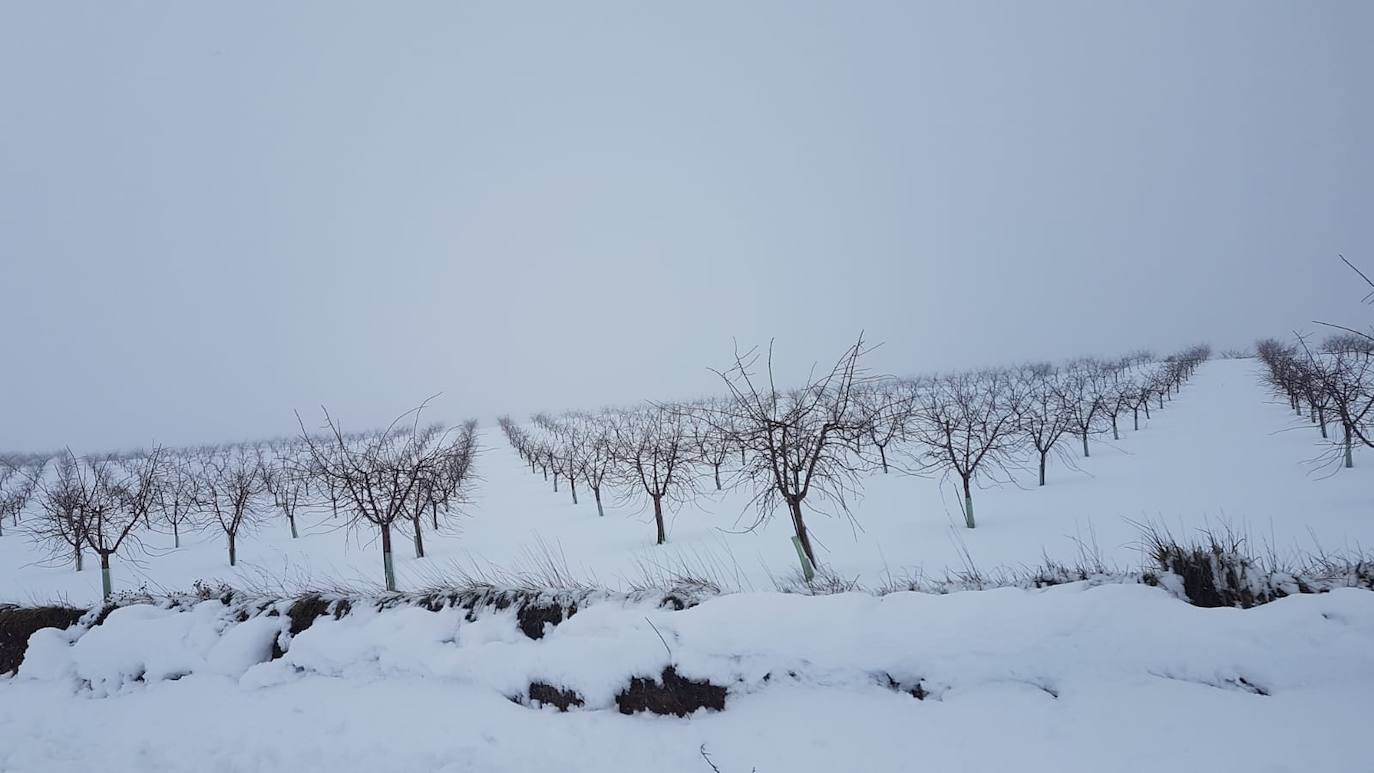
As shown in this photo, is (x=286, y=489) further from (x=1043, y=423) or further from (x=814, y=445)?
(x=1043, y=423)

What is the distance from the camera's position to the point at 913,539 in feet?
55.8

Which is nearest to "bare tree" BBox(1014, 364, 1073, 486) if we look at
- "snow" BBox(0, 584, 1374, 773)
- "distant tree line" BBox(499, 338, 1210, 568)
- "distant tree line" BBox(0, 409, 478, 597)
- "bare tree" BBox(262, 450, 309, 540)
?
"distant tree line" BBox(499, 338, 1210, 568)

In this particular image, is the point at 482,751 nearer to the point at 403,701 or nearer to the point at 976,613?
the point at 403,701

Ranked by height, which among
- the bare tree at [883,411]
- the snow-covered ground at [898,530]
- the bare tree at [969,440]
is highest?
the bare tree at [883,411]

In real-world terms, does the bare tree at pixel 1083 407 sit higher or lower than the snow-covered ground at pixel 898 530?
higher

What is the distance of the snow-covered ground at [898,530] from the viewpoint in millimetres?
14414

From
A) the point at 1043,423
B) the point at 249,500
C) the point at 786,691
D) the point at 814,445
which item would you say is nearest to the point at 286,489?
the point at 249,500

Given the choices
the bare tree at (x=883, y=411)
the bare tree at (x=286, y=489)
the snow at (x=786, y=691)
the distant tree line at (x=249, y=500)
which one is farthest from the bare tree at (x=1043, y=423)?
the bare tree at (x=286, y=489)

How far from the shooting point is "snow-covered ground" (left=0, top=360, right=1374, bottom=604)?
567 inches

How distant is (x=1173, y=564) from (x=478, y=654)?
20.6ft

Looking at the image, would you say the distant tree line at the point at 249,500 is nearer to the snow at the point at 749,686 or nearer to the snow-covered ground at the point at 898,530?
the snow-covered ground at the point at 898,530

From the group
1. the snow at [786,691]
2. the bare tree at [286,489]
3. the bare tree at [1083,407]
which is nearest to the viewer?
the snow at [786,691]

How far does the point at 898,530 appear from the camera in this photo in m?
18.5

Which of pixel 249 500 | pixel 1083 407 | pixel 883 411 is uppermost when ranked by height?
pixel 883 411
